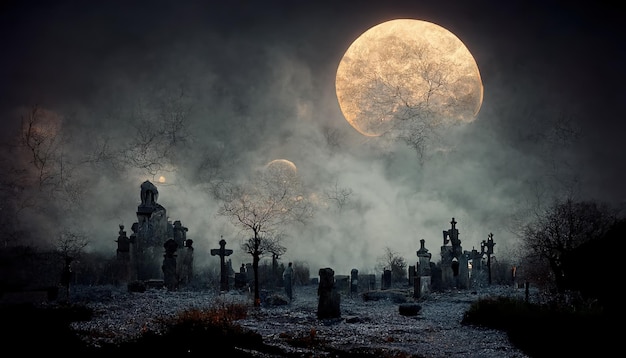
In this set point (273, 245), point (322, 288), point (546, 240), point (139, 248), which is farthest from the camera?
point (273, 245)

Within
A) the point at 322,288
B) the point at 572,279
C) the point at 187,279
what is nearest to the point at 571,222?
the point at 322,288

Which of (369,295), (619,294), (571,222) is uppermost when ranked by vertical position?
(571,222)

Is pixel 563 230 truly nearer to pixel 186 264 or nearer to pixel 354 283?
pixel 354 283

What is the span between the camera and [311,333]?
14.3 m

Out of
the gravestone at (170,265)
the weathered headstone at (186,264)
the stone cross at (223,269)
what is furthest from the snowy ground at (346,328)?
the weathered headstone at (186,264)

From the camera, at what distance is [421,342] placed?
1365 centimetres

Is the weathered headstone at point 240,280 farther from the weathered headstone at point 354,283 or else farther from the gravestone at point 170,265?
the weathered headstone at point 354,283

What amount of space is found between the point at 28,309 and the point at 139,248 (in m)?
22.6

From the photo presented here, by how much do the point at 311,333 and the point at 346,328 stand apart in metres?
2.59

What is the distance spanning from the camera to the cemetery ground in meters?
11.0

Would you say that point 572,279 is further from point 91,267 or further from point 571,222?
point 91,267

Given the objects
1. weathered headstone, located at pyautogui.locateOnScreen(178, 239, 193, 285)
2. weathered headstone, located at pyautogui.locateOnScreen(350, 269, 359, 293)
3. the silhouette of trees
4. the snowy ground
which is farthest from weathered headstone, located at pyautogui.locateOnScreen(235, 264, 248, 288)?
the silhouette of trees

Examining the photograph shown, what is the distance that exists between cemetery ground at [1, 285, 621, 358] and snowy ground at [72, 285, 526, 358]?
34 mm

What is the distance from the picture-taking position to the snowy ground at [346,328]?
12328mm
